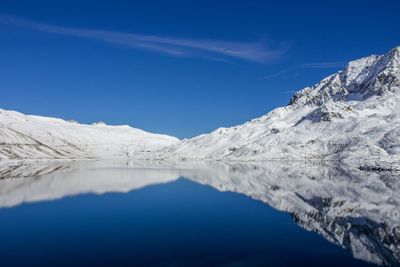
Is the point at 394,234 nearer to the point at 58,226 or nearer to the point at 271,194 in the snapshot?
the point at 58,226

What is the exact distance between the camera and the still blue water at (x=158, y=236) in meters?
37.3

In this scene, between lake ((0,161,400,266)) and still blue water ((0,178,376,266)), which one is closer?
still blue water ((0,178,376,266))

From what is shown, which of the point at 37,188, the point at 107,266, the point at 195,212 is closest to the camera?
the point at 107,266

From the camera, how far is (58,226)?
54.2 m

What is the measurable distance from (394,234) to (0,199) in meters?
61.3

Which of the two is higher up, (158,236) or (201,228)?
(201,228)

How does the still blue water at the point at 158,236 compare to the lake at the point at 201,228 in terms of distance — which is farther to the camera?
the lake at the point at 201,228

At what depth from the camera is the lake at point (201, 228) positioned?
124 feet

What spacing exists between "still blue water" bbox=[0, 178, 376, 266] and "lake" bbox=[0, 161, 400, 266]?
0.28 feet

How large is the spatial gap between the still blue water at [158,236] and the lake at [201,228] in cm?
9

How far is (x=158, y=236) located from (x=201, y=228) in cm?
678

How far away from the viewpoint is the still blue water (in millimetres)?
37312

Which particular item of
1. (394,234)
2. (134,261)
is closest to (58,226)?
(134,261)

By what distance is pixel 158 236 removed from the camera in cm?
4781
